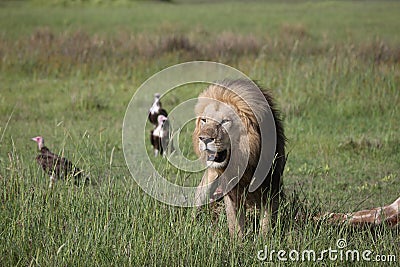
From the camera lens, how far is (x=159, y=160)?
7.87 m

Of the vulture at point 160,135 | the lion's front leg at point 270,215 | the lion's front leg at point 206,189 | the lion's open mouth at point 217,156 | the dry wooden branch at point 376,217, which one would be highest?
the lion's open mouth at point 217,156

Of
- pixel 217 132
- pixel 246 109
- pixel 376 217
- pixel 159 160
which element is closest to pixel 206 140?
pixel 217 132

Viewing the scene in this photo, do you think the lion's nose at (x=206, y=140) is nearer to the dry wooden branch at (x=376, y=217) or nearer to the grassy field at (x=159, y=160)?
the grassy field at (x=159, y=160)

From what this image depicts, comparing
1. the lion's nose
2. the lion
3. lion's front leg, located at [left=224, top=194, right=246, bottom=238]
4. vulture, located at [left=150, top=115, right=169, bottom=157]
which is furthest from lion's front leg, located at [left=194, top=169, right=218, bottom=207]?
vulture, located at [left=150, top=115, right=169, bottom=157]

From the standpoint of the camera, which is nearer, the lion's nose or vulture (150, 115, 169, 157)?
the lion's nose

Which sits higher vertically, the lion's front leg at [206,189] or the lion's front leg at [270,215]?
the lion's front leg at [206,189]

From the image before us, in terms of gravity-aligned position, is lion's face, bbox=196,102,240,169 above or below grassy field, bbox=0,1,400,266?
above

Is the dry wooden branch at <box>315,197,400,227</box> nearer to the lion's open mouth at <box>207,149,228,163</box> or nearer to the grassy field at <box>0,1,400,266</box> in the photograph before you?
the grassy field at <box>0,1,400,266</box>

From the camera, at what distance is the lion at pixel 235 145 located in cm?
442

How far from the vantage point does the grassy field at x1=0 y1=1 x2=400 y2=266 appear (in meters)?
4.24

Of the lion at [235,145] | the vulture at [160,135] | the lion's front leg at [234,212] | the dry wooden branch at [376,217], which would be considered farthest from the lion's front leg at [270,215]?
the vulture at [160,135]

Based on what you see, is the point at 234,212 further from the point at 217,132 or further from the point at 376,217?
the point at 376,217

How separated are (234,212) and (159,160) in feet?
10.6

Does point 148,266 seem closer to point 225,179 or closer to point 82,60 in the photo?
point 225,179
